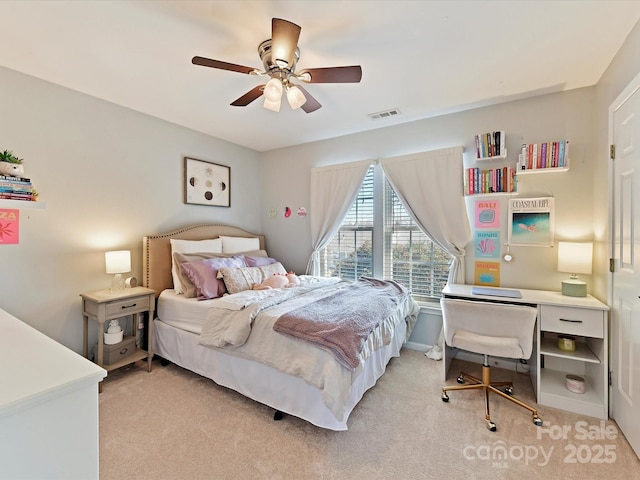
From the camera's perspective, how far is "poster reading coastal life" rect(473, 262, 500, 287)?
2.85 meters

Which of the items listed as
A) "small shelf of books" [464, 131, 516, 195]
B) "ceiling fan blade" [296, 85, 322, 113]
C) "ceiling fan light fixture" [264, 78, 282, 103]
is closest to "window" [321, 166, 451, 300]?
"small shelf of books" [464, 131, 516, 195]

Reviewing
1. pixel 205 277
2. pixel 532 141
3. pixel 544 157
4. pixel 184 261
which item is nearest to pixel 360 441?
pixel 205 277

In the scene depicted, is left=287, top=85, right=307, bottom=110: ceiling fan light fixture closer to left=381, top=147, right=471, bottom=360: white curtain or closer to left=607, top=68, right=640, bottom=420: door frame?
left=381, top=147, right=471, bottom=360: white curtain

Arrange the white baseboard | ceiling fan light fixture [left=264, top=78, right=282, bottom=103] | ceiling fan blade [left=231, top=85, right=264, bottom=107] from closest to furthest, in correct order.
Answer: ceiling fan light fixture [left=264, top=78, right=282, bottom=103], ceiling fan blade [left=231, top=85, right=264, bottom=107], the white baseboard

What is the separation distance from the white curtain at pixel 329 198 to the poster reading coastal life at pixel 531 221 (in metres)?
1.62

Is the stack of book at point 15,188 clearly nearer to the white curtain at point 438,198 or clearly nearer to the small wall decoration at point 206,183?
the small wall decoration at point 206,183

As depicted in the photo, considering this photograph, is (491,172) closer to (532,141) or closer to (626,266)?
(532,141)

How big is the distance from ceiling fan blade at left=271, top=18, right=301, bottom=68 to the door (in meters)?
2.00

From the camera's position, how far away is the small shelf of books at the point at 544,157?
7.95 feet

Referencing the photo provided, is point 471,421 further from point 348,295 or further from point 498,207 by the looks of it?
point 498,207

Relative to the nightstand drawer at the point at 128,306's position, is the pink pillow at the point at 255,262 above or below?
above

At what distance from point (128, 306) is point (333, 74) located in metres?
2.53

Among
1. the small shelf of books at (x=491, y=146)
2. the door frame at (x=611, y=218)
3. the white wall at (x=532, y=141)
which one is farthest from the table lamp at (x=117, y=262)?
the door frame at (x=611, y=218)

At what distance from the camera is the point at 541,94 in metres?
2.62
